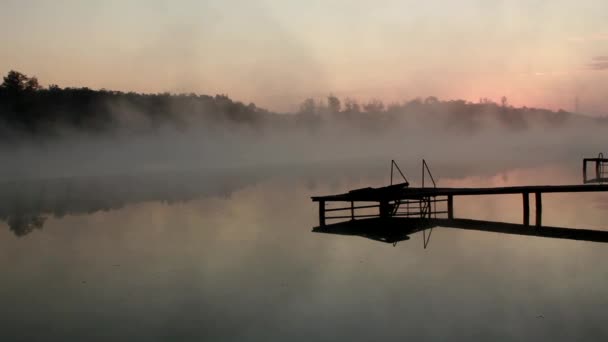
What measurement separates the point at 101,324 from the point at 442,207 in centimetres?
1658

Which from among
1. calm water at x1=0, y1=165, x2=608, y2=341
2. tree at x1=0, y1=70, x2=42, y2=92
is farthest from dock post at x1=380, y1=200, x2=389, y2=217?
A: tree at x1=0, y1=70, x2=42, y2=92

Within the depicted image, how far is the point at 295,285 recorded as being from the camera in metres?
11.2

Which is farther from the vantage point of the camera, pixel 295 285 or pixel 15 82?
pixel 15 82

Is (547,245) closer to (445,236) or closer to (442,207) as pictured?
(445,236)

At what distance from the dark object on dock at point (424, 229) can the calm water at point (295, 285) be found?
1.93 feet

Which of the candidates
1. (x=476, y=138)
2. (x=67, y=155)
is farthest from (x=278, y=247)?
(x=476, y=138)

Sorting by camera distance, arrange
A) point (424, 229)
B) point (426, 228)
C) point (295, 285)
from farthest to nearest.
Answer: point (426, 228) < point (424, 229) < point (295, 285)

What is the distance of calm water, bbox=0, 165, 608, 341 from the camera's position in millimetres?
8773

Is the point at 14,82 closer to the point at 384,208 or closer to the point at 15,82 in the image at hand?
the point at 15,82

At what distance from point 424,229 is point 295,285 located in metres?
7.31

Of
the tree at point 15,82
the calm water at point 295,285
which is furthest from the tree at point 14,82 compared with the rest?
the calm water at point 295,285

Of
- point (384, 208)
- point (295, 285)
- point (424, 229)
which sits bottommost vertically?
point (295, 285)

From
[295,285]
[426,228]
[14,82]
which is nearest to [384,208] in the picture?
[426,228]

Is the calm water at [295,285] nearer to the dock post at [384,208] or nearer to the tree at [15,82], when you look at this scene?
the dock post at [384,208]
